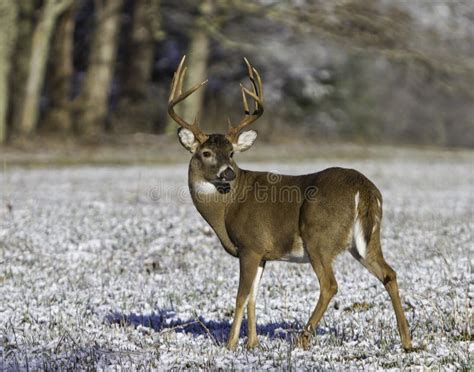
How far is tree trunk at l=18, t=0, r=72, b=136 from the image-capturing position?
28656 mm

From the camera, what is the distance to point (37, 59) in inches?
1156

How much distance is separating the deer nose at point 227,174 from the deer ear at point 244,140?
1.72ft

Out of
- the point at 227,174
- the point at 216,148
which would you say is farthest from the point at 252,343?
the point at 216,148

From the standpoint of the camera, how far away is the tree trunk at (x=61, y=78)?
31.3 metres

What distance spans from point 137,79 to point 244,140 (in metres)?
27.9

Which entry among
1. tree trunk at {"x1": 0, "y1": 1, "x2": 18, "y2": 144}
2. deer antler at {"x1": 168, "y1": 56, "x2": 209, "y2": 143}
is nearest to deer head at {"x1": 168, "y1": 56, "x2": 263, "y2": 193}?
deer antler at {"x1": 168, "y1": 56, "x2": 209, "y2": 143}

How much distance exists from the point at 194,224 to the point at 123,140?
17.1 m

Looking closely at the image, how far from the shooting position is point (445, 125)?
46188 millimetres

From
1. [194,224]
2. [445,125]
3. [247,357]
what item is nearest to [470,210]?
[194,224]

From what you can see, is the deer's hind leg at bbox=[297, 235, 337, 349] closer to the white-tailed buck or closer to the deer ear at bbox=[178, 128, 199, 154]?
the white-tailed buck

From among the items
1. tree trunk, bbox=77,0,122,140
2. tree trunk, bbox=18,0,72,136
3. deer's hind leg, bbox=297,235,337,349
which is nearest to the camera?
deer's hind leg, bbox=297,235,337,349

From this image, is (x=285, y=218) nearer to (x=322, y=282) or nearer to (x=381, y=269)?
(x=322, y=282)

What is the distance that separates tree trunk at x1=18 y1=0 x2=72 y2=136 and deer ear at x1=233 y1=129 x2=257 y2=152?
21.3 meters

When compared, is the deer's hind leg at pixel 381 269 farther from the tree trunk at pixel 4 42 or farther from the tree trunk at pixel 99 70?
the tree trunk at pixel 99 70
